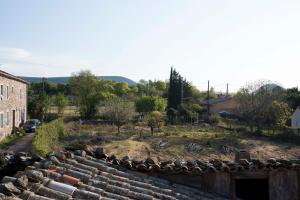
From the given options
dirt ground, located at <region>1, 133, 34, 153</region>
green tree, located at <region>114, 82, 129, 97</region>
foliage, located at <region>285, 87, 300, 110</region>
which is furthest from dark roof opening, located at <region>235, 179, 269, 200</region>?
green tree, located at <region>114, 82, 129, 97</region>

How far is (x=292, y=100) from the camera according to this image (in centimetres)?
5822

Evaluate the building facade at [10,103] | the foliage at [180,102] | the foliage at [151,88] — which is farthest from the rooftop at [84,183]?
the foliage at [151,88]

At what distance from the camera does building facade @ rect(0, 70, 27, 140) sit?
31.9 metres

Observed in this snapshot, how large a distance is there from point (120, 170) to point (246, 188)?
3.58 meters

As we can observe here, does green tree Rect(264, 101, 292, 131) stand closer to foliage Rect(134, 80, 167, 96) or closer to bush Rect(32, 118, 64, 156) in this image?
bush Rect(32, 118, 64, 156)

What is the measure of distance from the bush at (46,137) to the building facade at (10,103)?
4117 millimetres

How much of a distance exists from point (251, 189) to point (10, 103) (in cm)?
3042

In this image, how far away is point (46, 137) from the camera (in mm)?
26922

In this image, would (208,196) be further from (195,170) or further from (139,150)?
(139,150)

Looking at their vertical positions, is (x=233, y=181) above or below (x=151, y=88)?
below

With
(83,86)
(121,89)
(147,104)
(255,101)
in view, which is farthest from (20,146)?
(121,89)

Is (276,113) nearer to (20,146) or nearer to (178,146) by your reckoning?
(178,146)

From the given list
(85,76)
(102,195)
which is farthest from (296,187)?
(85,76)

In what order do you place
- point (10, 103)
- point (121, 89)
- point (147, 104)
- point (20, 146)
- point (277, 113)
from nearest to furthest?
1. point (20, 146)
2. point (10, 103)
3. point (277, 113)
4. point (147, 104)
5. point (121, 89)
